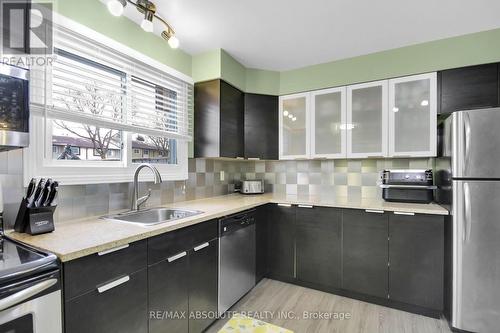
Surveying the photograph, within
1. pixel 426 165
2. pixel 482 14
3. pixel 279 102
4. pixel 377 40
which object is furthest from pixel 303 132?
pixel 482 14

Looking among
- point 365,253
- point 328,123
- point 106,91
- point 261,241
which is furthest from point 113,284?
point 328,123

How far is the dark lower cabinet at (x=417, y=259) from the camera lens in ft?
6.32

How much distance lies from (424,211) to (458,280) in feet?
1.70

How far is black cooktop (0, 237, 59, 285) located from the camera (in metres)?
0.82

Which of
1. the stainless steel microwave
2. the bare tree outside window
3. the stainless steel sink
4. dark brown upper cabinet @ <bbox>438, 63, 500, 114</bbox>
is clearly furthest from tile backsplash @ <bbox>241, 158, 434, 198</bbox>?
the stainless steel microwave

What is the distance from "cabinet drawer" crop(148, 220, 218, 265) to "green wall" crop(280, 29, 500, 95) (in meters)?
1.94

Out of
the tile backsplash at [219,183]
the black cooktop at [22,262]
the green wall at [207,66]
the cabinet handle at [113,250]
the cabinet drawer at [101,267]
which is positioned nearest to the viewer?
the black cooktop at [22,262]

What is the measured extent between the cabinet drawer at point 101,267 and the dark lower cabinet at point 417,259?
6.54 feet

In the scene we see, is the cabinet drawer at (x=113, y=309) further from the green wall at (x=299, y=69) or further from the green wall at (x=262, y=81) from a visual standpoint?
the green wall at (x=262, y=81)

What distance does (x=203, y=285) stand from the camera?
5.57 ft

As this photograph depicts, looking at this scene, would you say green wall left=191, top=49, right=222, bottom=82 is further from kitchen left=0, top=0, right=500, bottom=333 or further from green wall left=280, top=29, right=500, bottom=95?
green wall left=280, top=29, right=500, bottom=95

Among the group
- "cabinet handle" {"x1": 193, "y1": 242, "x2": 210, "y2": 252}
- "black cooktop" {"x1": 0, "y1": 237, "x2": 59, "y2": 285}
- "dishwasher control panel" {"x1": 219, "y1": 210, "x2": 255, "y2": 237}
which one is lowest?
"cabinet handle" {"x1": 193, "y1": 242, "x2": 210, "y2": 252}

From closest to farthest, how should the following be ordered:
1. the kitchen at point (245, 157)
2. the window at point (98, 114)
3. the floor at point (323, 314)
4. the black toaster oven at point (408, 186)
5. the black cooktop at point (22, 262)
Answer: the black cooktop at point (22, 262) < the kitchen at point (245, 157) < the window at point (98, 114) < the floor at point (323, 314) < the black toaster oven at point (408, 186)

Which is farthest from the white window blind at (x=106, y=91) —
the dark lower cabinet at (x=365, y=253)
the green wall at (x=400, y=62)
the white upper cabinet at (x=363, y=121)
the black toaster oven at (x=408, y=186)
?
the black toaster oven at (x=408, y=186)
